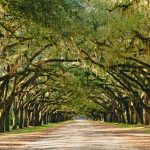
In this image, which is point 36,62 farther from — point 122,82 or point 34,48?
point 122,82

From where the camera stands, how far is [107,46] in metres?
24.3

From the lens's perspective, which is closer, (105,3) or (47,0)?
(47,0)

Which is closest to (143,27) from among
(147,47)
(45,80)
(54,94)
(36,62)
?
(147,47)

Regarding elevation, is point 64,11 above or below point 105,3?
below

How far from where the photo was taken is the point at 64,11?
1605 centimetres

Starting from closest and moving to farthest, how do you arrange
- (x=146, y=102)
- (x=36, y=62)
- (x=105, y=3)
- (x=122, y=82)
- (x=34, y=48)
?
(x=105, y=3) < (x=34, y=48) < (x=36, y=62) < (x=122, y=82) < (x=146, y=102)

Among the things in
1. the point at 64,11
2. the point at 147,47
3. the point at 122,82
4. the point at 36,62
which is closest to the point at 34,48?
the point at 36,62

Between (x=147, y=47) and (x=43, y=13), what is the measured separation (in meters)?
9.16

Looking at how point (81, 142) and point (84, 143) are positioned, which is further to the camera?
point (81, 142)

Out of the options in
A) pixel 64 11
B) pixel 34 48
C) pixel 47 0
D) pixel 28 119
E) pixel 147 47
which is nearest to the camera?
pixel 47 0

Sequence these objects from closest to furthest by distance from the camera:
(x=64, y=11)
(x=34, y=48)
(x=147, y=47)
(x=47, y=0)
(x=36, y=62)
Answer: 1. (x=47, y=0)
2. (x=64, y=11)
3. (x=147, y=47)
4. (x=34, y=48)
5. (x=36, y=62)

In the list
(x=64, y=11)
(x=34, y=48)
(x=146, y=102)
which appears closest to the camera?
(x=64, y=11)

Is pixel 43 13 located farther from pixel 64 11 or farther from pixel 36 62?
pixel 36 62

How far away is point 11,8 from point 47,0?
1.51m
